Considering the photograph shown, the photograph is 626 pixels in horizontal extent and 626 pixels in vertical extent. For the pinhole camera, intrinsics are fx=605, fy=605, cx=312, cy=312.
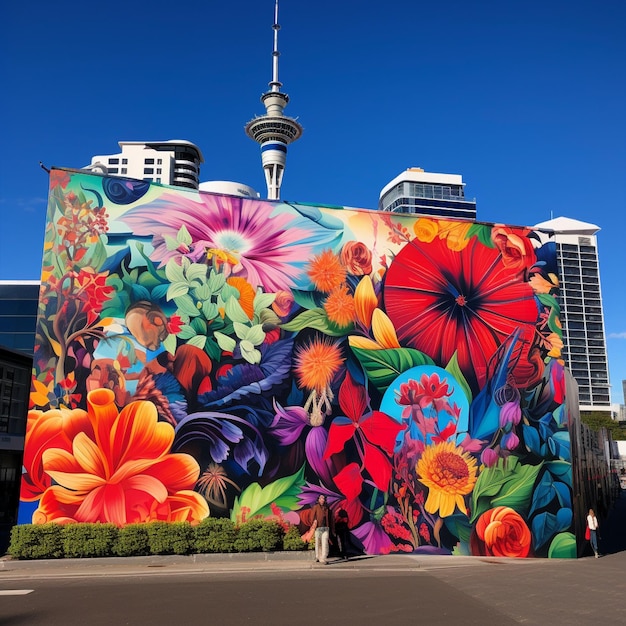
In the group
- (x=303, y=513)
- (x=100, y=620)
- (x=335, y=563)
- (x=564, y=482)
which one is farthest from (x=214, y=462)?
(x=564, y=482)

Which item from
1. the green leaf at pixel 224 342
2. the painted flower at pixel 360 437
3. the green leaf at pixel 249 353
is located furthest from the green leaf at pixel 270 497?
the green leaf at pixel 224 342

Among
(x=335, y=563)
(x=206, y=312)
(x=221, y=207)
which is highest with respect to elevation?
(x=221, y=207)

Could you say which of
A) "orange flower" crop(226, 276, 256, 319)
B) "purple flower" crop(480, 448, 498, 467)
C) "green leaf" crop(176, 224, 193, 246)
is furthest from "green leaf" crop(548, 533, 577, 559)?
"green leaf" crop(176, 224, 193, 246)

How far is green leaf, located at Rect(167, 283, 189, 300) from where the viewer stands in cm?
1777

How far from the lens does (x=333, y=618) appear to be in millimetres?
10148

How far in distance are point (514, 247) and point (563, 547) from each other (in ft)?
31.2

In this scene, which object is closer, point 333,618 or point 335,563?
point 333,618

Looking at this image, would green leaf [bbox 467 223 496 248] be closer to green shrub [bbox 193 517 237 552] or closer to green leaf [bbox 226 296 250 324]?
A: green leaf [bbox 226 296 250 324]

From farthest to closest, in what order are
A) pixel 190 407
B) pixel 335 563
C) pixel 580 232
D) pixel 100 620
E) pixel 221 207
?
pixel 580 232
pixel 221 207
pixel 190 407
pixel 335 563
pixel 100 620

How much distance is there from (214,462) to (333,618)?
760 centimetres

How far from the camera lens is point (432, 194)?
145m

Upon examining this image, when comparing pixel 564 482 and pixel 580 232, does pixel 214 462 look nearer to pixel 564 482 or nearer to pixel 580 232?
pixel 564 482

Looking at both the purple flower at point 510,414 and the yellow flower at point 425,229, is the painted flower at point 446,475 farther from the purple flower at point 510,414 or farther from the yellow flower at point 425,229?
the yellow flower at point 425,229

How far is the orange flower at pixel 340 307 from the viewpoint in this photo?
61.1ft
